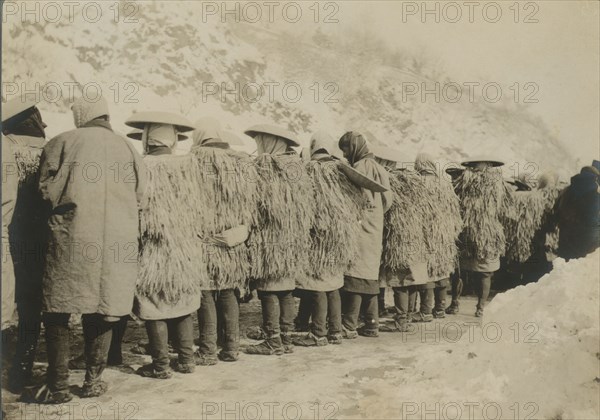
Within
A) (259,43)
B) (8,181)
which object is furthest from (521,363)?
(259,43)

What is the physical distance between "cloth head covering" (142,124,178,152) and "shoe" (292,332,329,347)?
2.39m

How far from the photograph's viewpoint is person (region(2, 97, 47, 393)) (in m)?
3.94

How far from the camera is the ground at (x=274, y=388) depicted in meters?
3.66

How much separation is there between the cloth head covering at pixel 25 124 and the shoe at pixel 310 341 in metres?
3.09

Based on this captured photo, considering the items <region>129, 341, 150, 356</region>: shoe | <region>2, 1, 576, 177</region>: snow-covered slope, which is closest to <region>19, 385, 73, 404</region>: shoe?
<region>129, 341, 150, 356</region>: shoe

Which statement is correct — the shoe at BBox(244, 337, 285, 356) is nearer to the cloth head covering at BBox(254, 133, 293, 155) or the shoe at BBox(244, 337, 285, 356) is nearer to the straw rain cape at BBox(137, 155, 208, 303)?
the straw rain cape at BBox(137, 155, 208, 303)

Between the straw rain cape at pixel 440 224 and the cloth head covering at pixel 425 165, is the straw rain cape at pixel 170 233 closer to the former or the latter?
the straw rain cape at pixel 440 224

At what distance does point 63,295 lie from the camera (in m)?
3.62

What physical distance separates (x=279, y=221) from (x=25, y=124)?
7.39ft

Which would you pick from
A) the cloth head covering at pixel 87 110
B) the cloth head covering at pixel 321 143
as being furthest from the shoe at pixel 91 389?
the cloth head covering at pixel 321 143

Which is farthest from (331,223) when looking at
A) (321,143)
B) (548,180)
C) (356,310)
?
(548,180)

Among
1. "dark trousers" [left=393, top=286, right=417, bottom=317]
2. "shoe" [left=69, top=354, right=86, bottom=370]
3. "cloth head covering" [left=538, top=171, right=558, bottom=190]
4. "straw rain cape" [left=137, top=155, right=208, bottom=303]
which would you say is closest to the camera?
"straw rain cape" [left=137, top=155, right=208, bottom=303]

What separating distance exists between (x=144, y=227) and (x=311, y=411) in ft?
6.01

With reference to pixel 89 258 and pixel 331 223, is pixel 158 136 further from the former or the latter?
pixel 331 223
